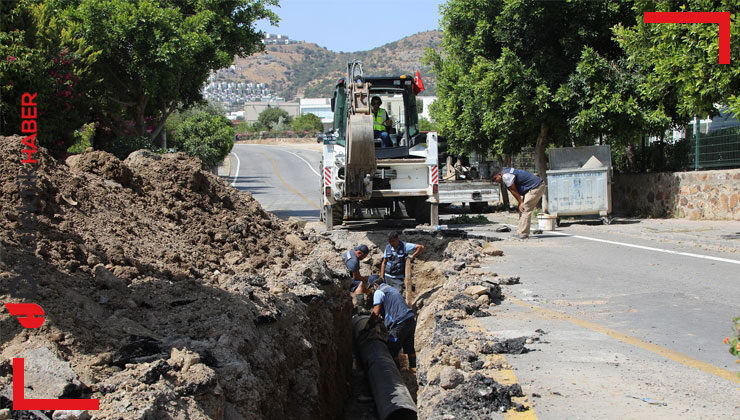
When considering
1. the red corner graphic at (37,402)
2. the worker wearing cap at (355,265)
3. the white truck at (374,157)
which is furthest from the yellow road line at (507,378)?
the white truck at (374,157)

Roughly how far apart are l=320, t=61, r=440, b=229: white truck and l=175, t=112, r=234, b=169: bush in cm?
2587

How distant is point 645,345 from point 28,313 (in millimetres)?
4944

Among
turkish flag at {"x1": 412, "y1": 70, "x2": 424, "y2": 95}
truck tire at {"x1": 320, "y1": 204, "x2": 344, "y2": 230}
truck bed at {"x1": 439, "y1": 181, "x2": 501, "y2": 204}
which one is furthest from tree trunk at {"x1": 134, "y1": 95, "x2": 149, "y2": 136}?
truck bed at {"x1": 439, "y1": 181, "x2": 501, "y2": 204}

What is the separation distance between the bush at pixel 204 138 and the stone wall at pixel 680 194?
25.2 m

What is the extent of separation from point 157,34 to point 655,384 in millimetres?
15884

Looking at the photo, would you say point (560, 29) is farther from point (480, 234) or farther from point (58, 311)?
point (58, 311)

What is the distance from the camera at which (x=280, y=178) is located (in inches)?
1898

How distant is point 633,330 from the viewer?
6.56 m

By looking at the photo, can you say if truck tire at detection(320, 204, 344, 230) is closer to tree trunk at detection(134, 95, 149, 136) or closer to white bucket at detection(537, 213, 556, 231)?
white bucket at detection(537, 213, 556, 231)

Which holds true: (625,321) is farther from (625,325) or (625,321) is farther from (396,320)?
(396,320)

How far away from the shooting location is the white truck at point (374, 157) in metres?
11.2

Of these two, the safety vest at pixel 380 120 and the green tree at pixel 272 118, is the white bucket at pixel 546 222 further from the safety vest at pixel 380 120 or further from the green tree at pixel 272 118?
the green tree at pixel 272 118

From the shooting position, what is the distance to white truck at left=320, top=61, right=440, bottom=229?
1118 cm

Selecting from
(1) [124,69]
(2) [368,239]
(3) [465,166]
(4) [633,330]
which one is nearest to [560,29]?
(3) [465,166]
